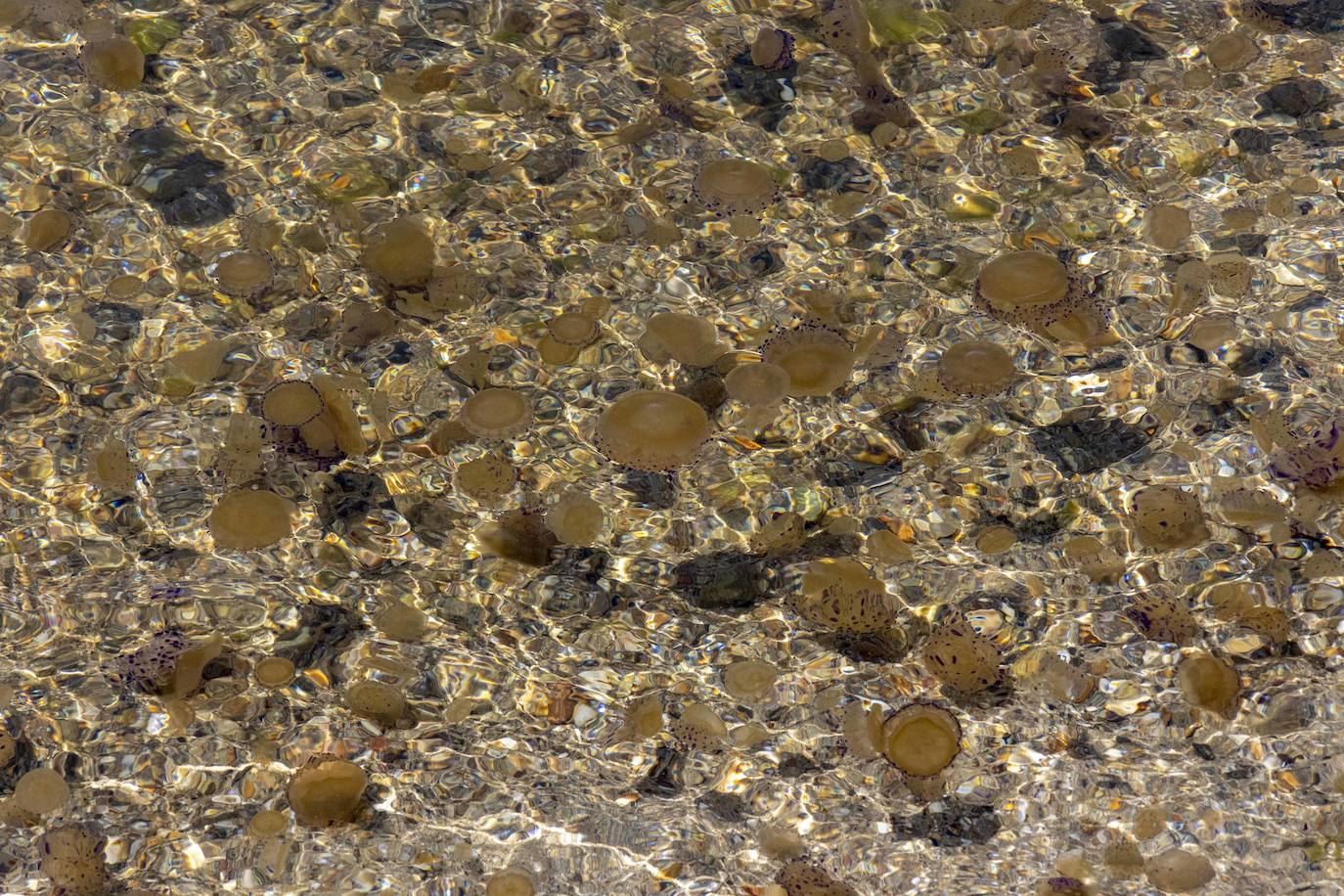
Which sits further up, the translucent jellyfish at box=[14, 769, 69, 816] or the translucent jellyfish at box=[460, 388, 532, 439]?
the translucent jellyfish at box=[460, 388, 532, 439]

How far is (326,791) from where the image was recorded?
2.75 metres

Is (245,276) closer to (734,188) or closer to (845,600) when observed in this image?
(734,188)

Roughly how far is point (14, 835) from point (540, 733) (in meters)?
1.30

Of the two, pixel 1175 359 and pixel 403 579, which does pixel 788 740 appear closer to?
pixel 403 579

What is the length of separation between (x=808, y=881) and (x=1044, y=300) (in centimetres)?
176

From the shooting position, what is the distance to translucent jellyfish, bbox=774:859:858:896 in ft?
8.70

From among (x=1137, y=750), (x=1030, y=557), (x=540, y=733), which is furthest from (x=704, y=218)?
(x=1137, y=750)

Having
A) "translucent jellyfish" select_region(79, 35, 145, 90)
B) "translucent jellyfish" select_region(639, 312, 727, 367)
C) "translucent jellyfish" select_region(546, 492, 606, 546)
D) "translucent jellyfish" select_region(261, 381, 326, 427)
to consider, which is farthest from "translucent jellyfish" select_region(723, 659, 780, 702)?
"translucent jellyfish" select_region(79, 35, 145, 90)

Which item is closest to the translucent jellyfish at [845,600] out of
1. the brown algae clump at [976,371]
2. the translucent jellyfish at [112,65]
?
the brown algae clump at [976,371]

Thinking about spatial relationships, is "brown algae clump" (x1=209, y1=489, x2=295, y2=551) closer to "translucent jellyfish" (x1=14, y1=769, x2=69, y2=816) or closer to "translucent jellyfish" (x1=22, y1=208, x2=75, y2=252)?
"translucent jellyfish" (x1=14, y1=769, x2=69, y2=816)

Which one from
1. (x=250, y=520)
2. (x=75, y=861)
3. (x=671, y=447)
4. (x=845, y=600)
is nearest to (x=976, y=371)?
(x=845, y=600)

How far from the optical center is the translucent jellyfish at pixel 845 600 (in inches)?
115

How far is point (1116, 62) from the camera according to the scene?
3703 millimetres

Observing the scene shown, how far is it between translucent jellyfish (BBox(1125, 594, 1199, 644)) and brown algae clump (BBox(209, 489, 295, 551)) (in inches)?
88.7
